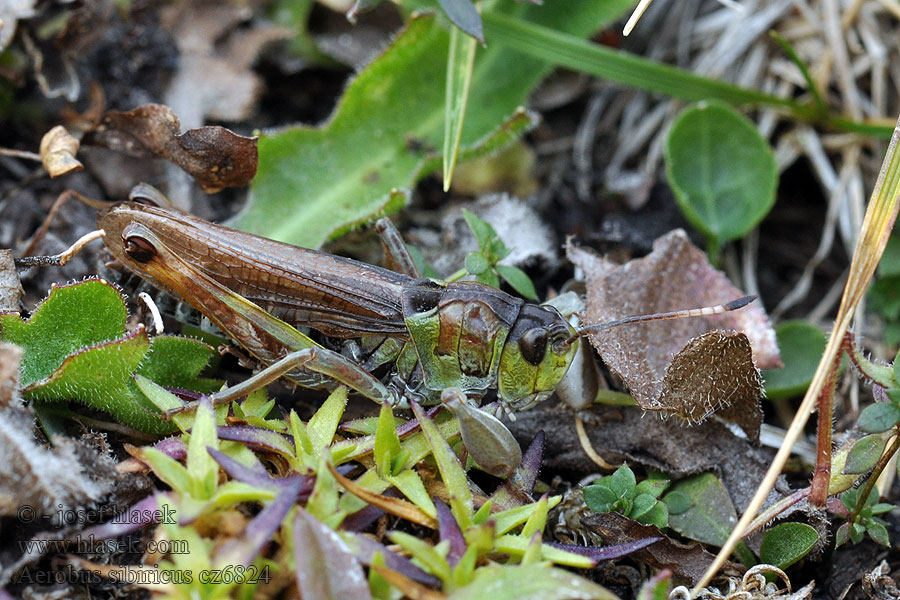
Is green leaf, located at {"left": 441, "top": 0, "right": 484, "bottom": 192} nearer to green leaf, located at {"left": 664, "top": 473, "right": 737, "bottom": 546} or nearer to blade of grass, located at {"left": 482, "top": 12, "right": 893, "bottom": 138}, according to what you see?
blade of grass, located at {"left": 482, "top": 12, "right": 893, "bottom": 138}

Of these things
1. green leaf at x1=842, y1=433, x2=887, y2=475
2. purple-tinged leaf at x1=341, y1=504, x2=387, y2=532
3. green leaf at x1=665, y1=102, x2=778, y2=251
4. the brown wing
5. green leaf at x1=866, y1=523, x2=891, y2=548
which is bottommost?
purple-tinged leaf at x1=341, y1=504, x2=387, y2=532

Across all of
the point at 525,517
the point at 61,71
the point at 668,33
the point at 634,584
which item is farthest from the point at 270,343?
the point at 668,33

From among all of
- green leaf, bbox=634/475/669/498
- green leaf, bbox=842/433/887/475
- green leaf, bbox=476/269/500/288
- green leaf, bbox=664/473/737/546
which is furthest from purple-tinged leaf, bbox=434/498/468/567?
green leaf, bbox=842/433/887/475

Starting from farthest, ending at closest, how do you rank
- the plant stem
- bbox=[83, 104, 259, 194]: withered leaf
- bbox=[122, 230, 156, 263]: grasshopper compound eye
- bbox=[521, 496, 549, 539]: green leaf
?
bbox=[83, 104, 259, 194]: withered leaf, bbox=[122, 230, 156, 263]: grasshopper compound eye, the plant stem, bbox=[521, 496, 549, 539]: green leaf

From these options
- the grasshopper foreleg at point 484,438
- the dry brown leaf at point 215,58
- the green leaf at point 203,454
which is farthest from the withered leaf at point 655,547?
the dry brown leaf at point 215,58

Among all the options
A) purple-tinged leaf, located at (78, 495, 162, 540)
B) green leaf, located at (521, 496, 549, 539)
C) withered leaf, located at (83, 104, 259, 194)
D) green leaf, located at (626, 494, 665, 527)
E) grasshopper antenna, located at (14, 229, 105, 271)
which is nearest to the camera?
purple-tinged leaf, located at (78, 495, 162, 540)

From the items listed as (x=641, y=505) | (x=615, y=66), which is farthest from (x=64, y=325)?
(x=615, y=66)

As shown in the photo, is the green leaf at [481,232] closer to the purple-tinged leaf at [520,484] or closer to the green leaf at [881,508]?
the purple-tinged leaf at [520,484]
